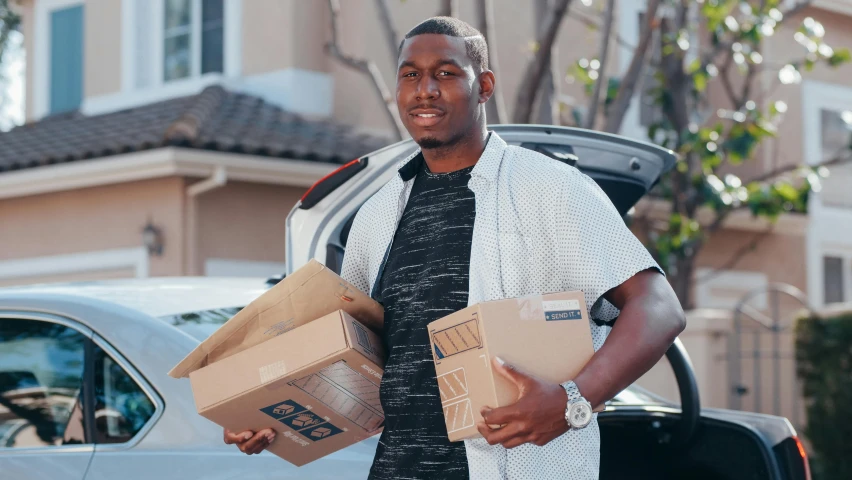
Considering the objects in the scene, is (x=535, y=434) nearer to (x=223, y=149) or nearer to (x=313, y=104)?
(x=223, y=149)

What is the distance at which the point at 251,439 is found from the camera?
278 cm

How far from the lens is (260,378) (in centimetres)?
258

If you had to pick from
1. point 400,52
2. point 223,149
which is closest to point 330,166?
point 223,149

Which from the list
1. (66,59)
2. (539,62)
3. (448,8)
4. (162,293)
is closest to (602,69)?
(539,62)

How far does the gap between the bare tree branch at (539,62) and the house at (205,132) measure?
2.85 m

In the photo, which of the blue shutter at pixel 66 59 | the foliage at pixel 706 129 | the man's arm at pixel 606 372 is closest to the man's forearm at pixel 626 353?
the man's arm at pixel 606 372

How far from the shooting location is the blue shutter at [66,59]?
44.2ft

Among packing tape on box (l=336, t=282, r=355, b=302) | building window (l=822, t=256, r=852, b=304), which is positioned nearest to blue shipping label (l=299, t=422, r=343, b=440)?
packing tape on box (l=336, t=282, r=355, b=302)

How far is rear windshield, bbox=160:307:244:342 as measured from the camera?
11.2 feet

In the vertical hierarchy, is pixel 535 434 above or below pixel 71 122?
below

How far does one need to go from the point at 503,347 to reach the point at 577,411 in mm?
183

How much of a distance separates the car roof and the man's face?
125 centimetres

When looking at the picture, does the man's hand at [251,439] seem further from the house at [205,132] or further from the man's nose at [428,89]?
the house at [205,132]

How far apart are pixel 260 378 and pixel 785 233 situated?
13087mm
